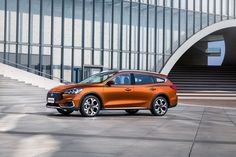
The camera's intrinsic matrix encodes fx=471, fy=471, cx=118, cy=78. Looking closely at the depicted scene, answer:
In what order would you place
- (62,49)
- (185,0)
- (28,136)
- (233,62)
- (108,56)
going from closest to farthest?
(28,136) → (62,49) → (108,56) → (185,0) → (233,62)

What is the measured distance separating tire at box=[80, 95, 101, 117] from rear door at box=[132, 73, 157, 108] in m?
1.49

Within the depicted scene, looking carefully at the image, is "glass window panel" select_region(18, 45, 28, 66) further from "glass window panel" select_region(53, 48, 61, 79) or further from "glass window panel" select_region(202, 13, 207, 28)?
"glass window panel" select_region(202, 13, 207, 28)

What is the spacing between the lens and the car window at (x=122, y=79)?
15193mm

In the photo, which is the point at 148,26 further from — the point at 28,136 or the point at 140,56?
the point at 28,136

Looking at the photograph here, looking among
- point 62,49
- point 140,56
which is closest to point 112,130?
point 62,49

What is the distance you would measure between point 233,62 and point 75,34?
2887 centimetres

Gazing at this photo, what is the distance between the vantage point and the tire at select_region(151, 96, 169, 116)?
52.2 feet

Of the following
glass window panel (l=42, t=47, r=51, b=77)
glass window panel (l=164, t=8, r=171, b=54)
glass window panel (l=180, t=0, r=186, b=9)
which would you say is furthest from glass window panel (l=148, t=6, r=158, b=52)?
glass window panel (l=42, t=47, r=51, b=77)

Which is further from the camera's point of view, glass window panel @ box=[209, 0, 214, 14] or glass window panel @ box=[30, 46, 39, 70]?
glass window panel @ box=[209, 0, 214, 14]

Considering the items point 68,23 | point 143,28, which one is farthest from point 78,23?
point 143,28

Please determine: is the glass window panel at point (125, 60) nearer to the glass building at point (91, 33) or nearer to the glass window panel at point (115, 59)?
the glass building at point (91, 33)

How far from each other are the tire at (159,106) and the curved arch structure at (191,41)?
25.3m

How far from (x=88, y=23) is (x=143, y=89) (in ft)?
71.5

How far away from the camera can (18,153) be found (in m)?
7.07
